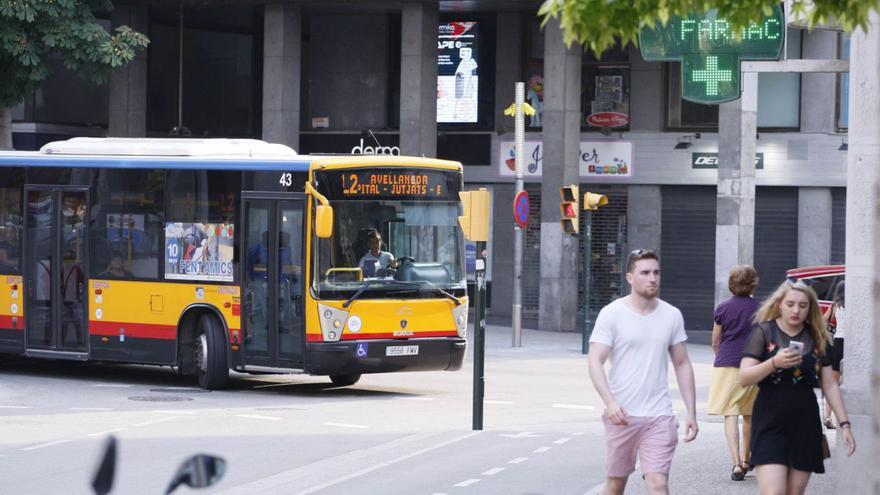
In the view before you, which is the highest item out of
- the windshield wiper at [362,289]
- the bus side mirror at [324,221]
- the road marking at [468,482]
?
the bus side mirror at [324,221]

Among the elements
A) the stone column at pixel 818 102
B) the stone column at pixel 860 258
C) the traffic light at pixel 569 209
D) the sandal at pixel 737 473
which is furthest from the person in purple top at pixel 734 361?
the stone column at pixel 818 102

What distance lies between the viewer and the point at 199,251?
19.5 meters

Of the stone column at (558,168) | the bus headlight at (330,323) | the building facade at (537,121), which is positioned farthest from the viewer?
the building facade at (537,121)

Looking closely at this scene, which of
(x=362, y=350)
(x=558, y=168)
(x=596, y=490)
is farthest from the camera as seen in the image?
(x=558, y=168)

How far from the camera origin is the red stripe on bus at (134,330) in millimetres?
19656

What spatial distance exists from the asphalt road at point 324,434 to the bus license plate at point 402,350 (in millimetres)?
556

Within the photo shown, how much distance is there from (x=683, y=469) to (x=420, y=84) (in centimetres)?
2147

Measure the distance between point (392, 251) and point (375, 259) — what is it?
0.23 meters

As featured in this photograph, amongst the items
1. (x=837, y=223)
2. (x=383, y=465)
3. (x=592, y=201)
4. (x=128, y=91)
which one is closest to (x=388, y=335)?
(x=383, y=465)

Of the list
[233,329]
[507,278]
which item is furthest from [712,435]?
[507,278]

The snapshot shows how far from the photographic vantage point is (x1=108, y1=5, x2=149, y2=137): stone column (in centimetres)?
3544

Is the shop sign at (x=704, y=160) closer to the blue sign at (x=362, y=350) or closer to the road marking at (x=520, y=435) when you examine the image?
the blue sign at (x=362, y=350)

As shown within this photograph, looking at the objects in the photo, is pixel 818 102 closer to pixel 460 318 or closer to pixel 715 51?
pixel 460 318

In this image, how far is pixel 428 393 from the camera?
65.5ft
